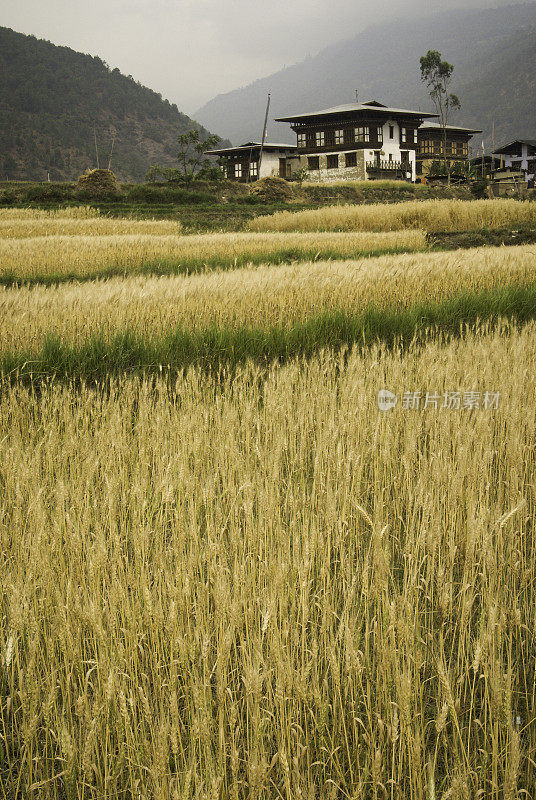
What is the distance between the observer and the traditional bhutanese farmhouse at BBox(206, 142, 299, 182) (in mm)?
59875

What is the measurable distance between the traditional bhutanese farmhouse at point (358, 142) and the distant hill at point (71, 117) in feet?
132

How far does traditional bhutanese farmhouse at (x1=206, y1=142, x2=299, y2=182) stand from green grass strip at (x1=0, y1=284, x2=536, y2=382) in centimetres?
5548

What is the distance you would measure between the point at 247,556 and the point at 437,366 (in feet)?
8.08

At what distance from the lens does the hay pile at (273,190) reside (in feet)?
120

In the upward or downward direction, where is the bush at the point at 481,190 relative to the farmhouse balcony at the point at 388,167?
downward

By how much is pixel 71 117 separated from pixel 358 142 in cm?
6888

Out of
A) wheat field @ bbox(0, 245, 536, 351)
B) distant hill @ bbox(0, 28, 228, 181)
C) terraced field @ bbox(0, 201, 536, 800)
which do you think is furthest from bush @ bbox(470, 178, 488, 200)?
distant hill @ bbox(0, 28, 228, 181)

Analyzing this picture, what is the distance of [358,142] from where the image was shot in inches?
2185

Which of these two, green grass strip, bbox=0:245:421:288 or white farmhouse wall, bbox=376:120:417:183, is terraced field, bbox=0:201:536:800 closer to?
green grass strip, bbox=0:245:421:288

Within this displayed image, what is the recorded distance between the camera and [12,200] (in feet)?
110

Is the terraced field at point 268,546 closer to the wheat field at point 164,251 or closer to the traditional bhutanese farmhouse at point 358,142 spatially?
the wheat field at point 164,251

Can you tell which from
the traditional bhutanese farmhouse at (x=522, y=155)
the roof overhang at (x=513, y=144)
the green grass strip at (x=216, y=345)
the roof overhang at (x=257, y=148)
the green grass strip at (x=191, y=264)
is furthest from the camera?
the traditional bhutanese farmhouse at (x=522, y=155)

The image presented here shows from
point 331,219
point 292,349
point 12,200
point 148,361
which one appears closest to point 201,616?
point 148,361

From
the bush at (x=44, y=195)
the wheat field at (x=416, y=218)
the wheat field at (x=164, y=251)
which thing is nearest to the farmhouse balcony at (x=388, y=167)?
the bush at (x=44, y=195)
